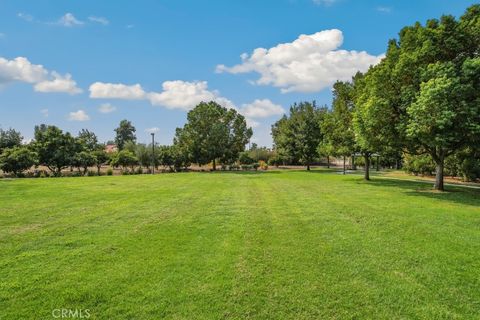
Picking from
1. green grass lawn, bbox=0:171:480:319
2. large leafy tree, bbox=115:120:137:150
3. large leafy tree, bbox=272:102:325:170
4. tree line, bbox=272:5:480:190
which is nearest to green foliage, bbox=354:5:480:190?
tree line, bbox=272:5:480:190

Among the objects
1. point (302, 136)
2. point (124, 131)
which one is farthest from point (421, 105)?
point (124, 131)

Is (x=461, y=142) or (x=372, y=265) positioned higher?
(x=461, y=142)

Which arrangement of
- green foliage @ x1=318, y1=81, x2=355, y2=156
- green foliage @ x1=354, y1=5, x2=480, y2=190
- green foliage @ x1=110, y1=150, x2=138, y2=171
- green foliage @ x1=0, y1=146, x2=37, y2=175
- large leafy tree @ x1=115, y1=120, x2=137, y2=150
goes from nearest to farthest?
green foliage @ x1=354, y1=5, x2=480, y2=190 → green foliage @ x1=318, y1=81, x2=355, y2=156 → green foliage @ x1=0, y1=146, x2=37, y2=175 → green foliage @ x1=110, y1=150, x2=138, y2=171 → large leafy tree @ x1=115, y1=120, x2=137, y2=150

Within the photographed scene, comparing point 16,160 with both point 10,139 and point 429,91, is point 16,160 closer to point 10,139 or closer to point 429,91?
point 10,139

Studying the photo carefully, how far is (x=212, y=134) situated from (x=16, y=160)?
22.8m

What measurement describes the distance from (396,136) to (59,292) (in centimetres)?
1665

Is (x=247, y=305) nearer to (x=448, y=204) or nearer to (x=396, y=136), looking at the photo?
(x=448, y=204)

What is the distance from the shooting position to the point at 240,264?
17.6 ft

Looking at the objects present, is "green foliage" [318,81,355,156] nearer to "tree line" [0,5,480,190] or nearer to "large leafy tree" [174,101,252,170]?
"tree line" [0,5,480,190]

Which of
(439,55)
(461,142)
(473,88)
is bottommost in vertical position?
(461,142)

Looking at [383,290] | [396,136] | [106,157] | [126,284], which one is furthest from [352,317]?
[106,157]

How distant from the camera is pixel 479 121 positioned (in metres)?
13.3

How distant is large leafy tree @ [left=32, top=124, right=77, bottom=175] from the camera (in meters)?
32.8

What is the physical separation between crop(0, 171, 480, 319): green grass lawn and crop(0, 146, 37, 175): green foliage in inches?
965
